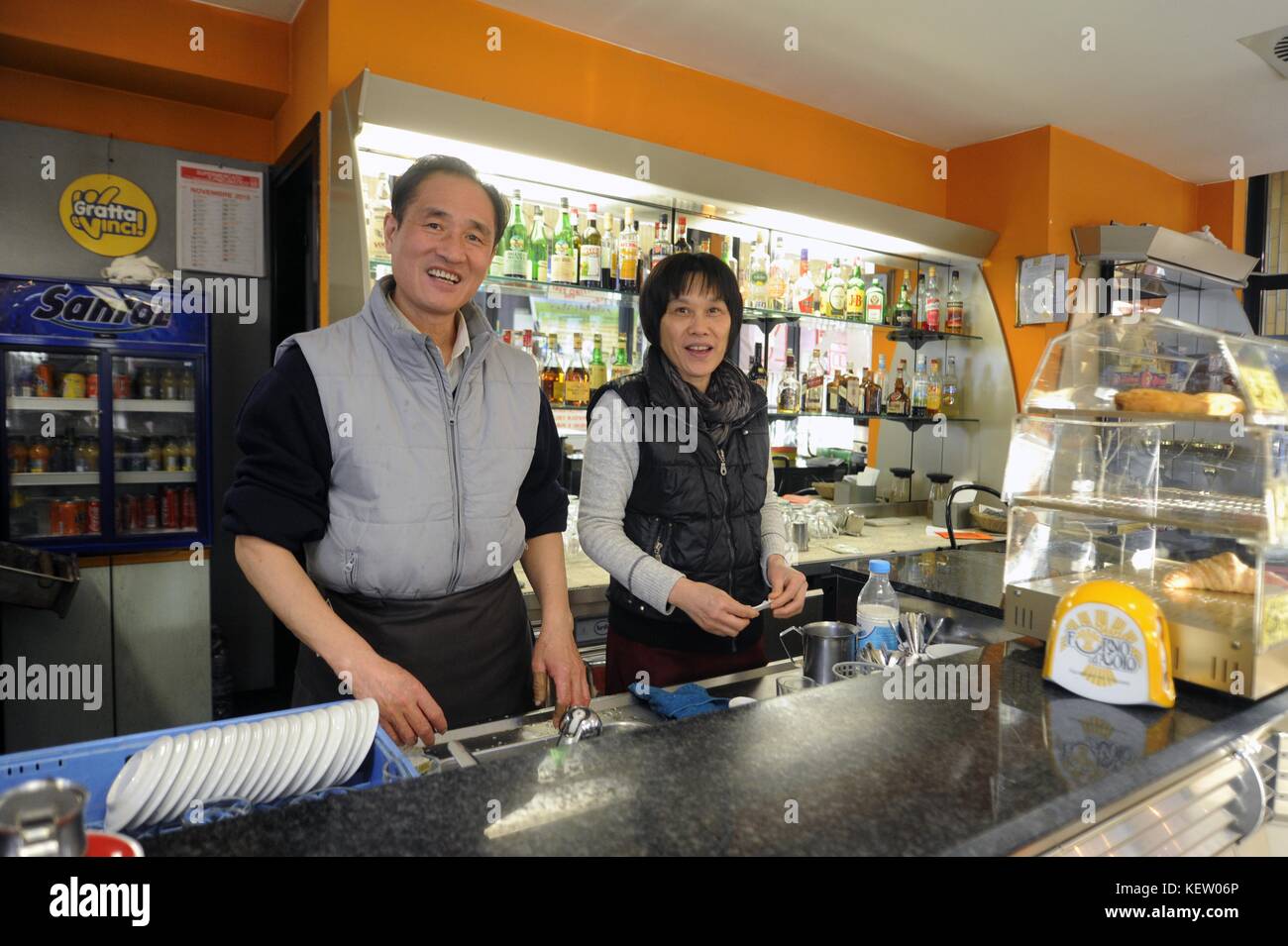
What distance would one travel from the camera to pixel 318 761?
91 cm

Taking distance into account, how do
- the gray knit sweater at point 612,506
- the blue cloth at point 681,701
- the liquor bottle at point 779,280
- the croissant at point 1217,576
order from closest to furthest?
the croissant at point 1217,576
the blue cloth at point 681,701
the gray knit sweater at point 612,506
the liquor bottle at point 779,280

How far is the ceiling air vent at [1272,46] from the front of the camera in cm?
322

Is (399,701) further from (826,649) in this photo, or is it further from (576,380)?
(576,380)

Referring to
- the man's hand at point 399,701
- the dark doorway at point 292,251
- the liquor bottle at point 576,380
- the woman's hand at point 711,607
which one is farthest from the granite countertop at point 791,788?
the dark doorway at point 292,251

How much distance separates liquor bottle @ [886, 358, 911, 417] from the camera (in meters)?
4.38

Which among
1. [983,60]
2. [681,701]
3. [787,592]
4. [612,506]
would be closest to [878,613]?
[787,592]

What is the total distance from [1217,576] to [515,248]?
2511mm

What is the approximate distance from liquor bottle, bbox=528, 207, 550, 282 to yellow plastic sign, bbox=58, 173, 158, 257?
1761mm

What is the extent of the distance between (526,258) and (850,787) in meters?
2.59

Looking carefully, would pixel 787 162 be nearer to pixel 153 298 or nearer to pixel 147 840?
pixel 153 298

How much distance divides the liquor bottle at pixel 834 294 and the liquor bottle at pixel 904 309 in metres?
0.39

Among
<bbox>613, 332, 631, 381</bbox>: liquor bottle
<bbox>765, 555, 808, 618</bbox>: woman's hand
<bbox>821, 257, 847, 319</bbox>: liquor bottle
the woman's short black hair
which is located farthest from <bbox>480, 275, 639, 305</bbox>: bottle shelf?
<bbox>765, 555, 808, 618</bbox>: woman's hand

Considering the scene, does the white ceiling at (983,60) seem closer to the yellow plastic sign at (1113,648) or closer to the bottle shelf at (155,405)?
the bottle shelf at (155,405)

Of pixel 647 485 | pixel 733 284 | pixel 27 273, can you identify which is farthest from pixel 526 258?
pixel 27 273
